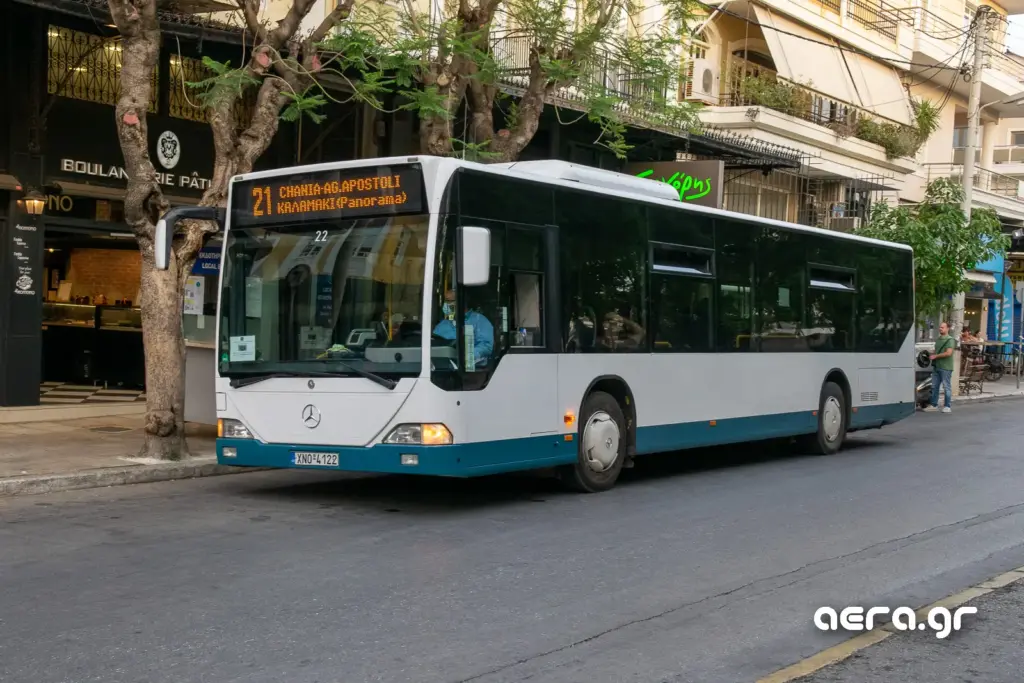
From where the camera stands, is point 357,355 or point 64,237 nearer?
point 357,355

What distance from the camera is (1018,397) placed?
30609mm

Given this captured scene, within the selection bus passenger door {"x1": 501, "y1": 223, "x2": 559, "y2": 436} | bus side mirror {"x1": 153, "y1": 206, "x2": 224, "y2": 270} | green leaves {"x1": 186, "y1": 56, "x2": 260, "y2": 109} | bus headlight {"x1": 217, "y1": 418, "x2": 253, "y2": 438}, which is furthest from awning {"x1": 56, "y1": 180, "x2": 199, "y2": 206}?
bus passenger door {"x1": 501, "y1": 223, "x2": 559, "y2": 436}

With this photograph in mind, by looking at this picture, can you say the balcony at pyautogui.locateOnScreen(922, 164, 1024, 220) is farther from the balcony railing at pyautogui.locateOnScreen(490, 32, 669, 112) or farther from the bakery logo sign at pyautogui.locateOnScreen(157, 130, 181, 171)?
the bakery logo sign at pyautogui.locateOnScreen(157, 130, 181, 171)

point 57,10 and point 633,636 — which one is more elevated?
point 57,10

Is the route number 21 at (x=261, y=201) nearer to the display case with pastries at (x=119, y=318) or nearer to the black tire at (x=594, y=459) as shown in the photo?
the black tire at (x=594, y=459)

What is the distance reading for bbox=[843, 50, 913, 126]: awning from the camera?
3200 cm

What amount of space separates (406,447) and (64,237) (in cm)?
1174

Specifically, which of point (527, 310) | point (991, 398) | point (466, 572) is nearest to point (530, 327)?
point (527, 310)

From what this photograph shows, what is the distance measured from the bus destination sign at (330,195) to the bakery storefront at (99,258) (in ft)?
14.3

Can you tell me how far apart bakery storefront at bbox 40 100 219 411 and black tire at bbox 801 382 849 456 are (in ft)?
25.9

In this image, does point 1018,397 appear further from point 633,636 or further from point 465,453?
point 633,636

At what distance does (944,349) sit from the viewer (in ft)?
80.6

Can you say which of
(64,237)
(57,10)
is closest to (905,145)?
(64,237)

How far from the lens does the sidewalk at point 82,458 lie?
11266 millimetres
